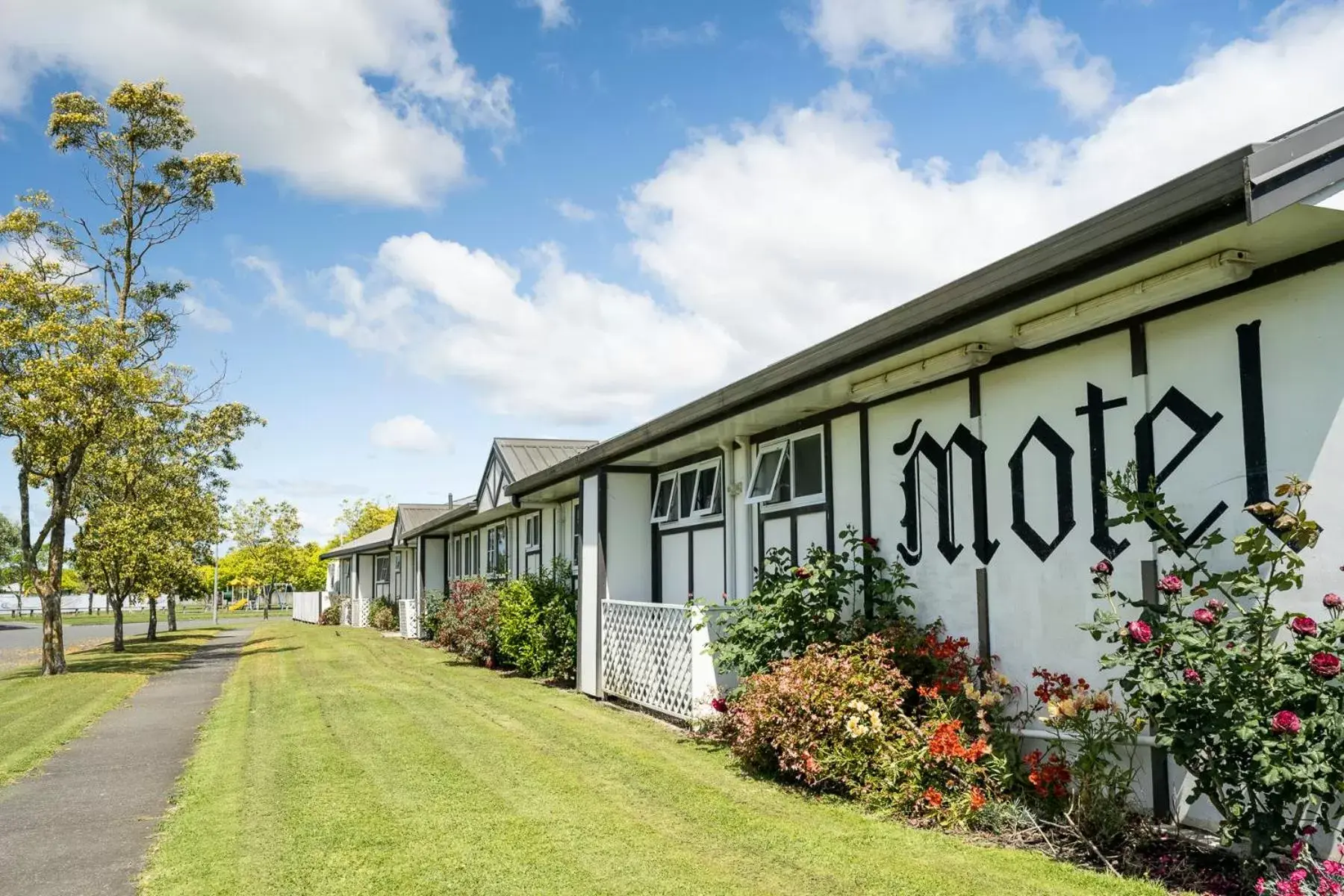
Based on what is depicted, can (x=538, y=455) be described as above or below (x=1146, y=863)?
above

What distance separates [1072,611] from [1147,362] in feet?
→ 5.02

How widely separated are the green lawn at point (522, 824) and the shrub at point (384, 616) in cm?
2317

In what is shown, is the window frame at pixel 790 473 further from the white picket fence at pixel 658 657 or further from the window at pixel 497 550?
the window at pixel 497 550

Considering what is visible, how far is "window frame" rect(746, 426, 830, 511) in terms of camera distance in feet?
28.6

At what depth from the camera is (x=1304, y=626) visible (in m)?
4.01

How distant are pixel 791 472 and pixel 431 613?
1828 cm

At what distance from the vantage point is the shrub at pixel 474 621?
1712cm

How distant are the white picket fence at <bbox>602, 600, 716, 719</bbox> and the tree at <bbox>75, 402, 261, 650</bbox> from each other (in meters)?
11.7

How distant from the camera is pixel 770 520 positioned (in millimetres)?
9562

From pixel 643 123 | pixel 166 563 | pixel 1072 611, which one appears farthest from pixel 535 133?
pixel 166 563

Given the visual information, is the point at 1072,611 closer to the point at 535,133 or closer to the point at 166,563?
the point at 535,133

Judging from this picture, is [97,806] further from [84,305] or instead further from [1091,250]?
[84,305]

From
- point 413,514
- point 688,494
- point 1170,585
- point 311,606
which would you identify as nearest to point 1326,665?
point 1170,585

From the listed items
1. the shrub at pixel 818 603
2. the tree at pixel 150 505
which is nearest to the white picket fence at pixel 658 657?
the shrub at pixel 818 603
